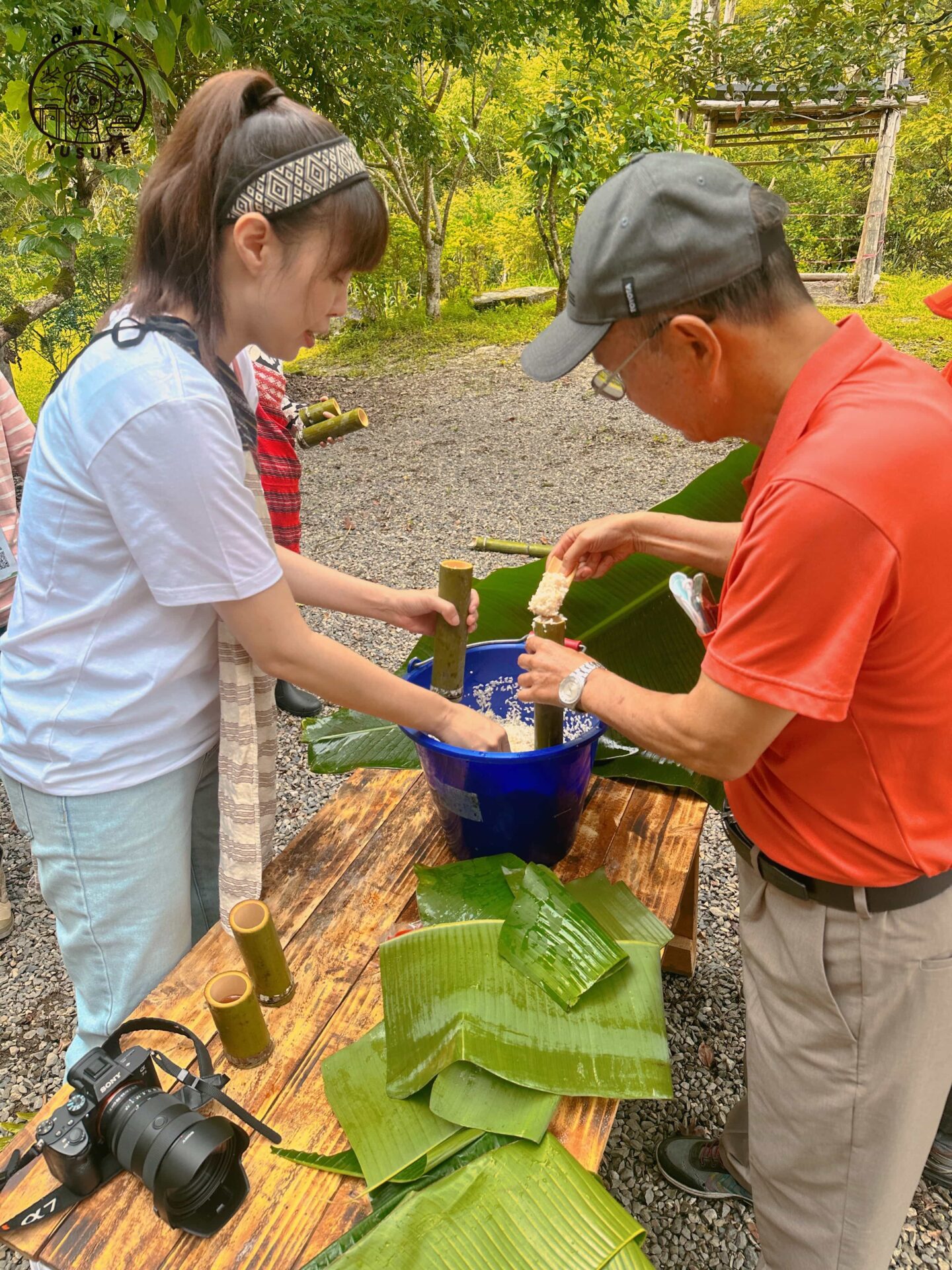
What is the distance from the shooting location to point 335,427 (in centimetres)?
356

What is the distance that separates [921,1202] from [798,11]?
800 centimetres

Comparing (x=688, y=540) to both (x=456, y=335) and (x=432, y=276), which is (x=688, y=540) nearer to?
(x=456, y=335)

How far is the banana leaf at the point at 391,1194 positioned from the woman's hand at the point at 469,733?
0.63 metres

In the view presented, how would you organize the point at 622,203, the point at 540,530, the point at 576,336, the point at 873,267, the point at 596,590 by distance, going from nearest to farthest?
1. the point at 622,203
2. the point at 576,336
3. the point at 596,590
4. the point at 540,530
5. the point at 873,267

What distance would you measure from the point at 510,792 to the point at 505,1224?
2.21ft

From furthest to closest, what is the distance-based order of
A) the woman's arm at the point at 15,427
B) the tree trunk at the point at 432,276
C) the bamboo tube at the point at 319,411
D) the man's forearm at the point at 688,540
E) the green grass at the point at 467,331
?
the tree trunk at the point at 432,276 < the green grass at the point at 467,331 < the bamboo tube at the point at 319,411 < the woman's arm at the point at 15,427 < the man's forearm at the point at 688,540

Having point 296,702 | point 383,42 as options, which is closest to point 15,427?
point 296,702

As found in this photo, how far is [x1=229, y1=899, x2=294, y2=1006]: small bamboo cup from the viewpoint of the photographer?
4.54 ft

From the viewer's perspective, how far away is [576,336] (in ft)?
4.21

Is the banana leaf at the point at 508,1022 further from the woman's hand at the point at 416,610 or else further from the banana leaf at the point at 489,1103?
the woman's hand at the point at 416,610

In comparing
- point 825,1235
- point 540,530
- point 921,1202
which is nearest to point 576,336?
point 825,1235

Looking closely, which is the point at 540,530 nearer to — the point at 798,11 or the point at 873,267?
the point at 798,11

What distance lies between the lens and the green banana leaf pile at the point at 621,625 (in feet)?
7.20

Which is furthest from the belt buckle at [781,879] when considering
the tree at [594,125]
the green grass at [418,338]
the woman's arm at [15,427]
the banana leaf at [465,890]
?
the green grass at [418,338]
